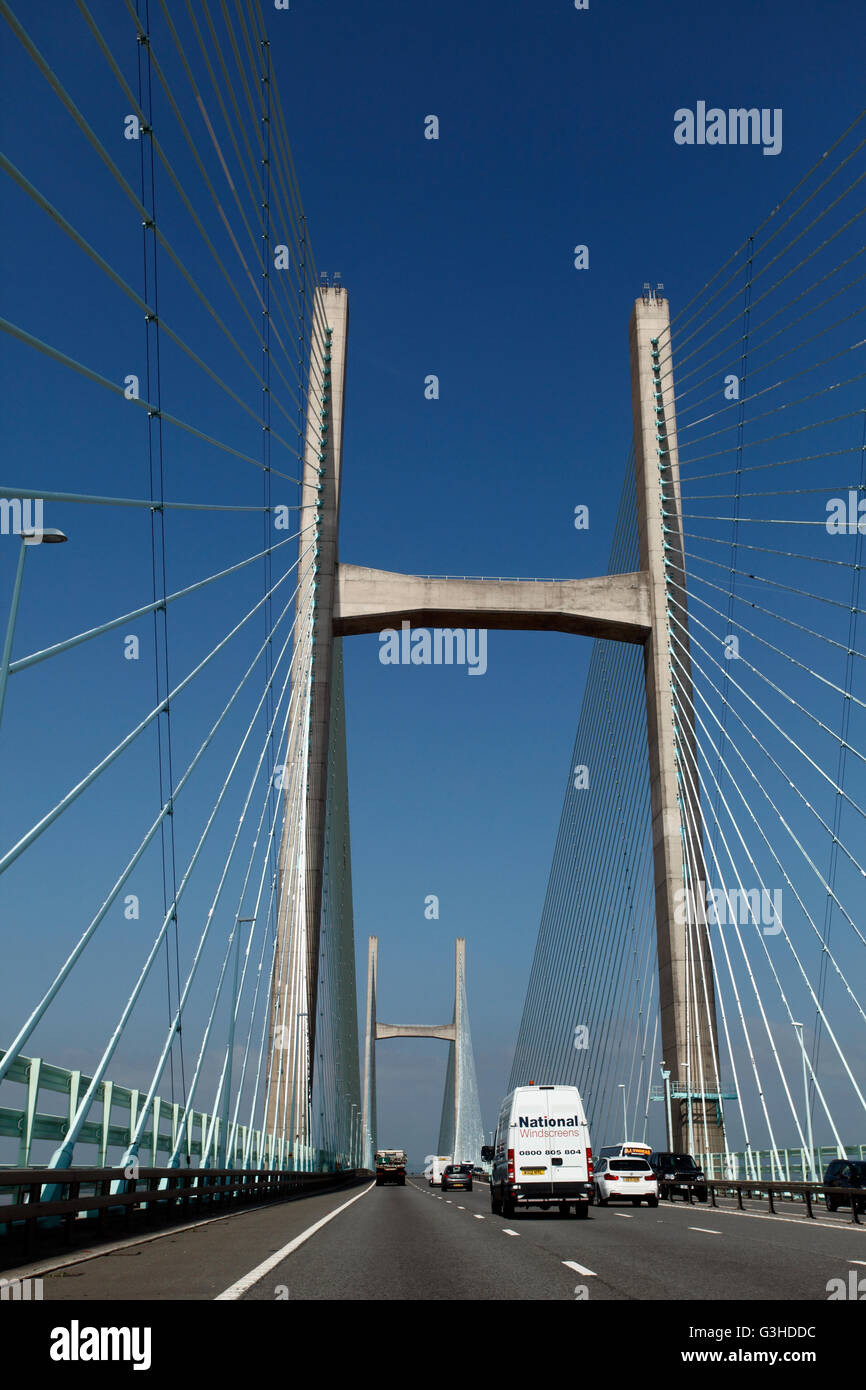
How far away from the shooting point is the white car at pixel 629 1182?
1228 inches

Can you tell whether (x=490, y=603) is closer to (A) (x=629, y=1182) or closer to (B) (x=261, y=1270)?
(A) (x=629, y=1182)

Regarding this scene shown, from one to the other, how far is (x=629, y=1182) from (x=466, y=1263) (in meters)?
20.7

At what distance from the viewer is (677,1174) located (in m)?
35.7

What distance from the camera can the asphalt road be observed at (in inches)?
366

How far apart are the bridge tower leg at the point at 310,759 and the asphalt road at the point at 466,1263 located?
16.5m

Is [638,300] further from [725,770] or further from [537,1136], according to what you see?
[537,1136]

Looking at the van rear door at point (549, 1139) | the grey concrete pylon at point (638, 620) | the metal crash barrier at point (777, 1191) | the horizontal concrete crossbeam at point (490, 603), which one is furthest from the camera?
the horizontal concrete crossbeam at point (490, 603)

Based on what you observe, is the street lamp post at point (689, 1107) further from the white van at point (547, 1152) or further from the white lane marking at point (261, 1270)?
the white lane marking at point (261, 1270)

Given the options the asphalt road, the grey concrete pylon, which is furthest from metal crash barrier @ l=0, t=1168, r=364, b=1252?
the grey concrete pylon

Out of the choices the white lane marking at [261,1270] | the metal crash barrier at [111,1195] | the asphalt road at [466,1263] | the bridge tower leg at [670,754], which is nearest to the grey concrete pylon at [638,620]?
the bridge tower leg at [670,754]

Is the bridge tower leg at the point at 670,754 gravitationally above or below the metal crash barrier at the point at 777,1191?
above

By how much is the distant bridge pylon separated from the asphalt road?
79.2 m

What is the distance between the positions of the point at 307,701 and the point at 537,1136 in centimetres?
1621
